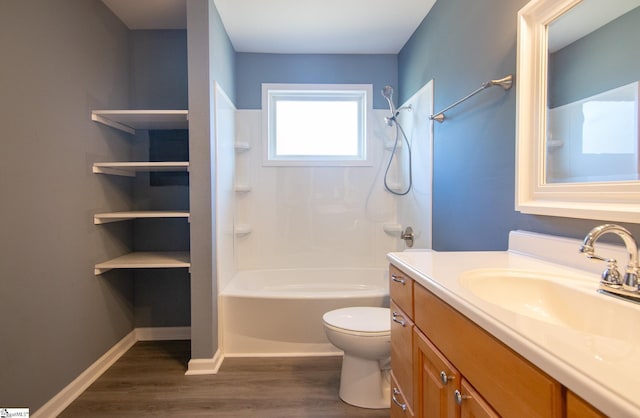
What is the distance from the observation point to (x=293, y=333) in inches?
94.5

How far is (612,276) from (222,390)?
197cm

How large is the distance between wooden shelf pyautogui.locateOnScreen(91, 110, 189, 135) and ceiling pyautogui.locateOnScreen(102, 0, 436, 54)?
778mm

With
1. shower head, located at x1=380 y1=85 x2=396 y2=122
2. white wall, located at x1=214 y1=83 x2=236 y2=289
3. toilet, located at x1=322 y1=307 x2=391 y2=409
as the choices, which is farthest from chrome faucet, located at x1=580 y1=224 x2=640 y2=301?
shower head, located at x1=380 y1=85 x2=396 y2=122

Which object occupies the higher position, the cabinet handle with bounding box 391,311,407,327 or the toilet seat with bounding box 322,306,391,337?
the cabinet handle with bounding box 391,311,407,327

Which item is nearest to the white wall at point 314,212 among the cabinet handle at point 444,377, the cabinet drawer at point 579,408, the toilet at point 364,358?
the toilet at point 364,358

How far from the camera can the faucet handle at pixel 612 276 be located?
81 centimetres

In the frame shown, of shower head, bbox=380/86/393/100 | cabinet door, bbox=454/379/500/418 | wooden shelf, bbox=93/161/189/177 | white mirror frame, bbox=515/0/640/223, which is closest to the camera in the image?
cabinet door, bbox=454/379/500/418

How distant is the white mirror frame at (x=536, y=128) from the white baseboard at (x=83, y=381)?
2.42 meters

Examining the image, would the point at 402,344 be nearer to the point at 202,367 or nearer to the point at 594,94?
the point at 594,94

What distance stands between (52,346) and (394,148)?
109 inches

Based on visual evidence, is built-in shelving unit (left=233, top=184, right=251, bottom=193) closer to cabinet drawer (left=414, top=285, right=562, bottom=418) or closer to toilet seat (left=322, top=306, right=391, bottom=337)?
toilet seat (left=322, top=306, right=391, bottom=337)

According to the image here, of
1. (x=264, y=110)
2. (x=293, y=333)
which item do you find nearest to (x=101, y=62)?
(x=264, y=110)

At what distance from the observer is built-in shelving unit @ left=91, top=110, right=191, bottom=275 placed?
215cm

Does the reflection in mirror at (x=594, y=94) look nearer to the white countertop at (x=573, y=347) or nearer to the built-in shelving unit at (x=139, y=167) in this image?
the white countertop at (x=573, y=347)
